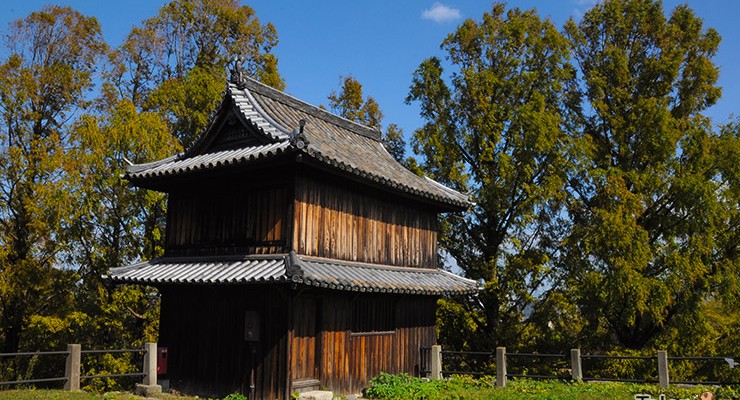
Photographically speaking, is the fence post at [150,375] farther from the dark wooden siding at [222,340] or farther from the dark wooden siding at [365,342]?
the dark wooden siding at [365,342]

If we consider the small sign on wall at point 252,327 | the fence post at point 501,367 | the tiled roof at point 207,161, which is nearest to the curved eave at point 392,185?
the tiled roof at point 207,161

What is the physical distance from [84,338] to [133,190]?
6600 millimetres

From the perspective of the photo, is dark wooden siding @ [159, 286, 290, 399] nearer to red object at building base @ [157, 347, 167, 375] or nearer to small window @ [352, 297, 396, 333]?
red object at building base @ [157, 347, 167, 375]

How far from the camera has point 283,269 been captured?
43.3 ft

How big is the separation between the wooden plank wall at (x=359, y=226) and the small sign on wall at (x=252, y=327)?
6.18 feet

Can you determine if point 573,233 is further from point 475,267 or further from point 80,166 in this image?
point 80,166

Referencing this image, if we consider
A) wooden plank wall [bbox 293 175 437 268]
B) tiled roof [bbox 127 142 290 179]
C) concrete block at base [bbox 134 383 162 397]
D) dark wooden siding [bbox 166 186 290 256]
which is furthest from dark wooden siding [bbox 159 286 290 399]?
tiled roof [bbox 127 142 290 179]

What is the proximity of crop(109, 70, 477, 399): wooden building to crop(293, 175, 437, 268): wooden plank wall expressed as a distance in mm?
46

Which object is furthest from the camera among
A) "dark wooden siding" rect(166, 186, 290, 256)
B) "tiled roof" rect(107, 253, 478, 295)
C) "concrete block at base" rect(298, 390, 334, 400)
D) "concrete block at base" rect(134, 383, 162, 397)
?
"concrete block at base" rect(134, 383, 162, 397)

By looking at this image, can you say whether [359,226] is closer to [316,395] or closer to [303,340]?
[303,340]

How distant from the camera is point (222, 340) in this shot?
14828 mm

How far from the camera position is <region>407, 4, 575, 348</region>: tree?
23406 mm

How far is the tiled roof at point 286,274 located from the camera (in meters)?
13.1

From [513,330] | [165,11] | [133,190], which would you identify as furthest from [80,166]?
[513,330]
